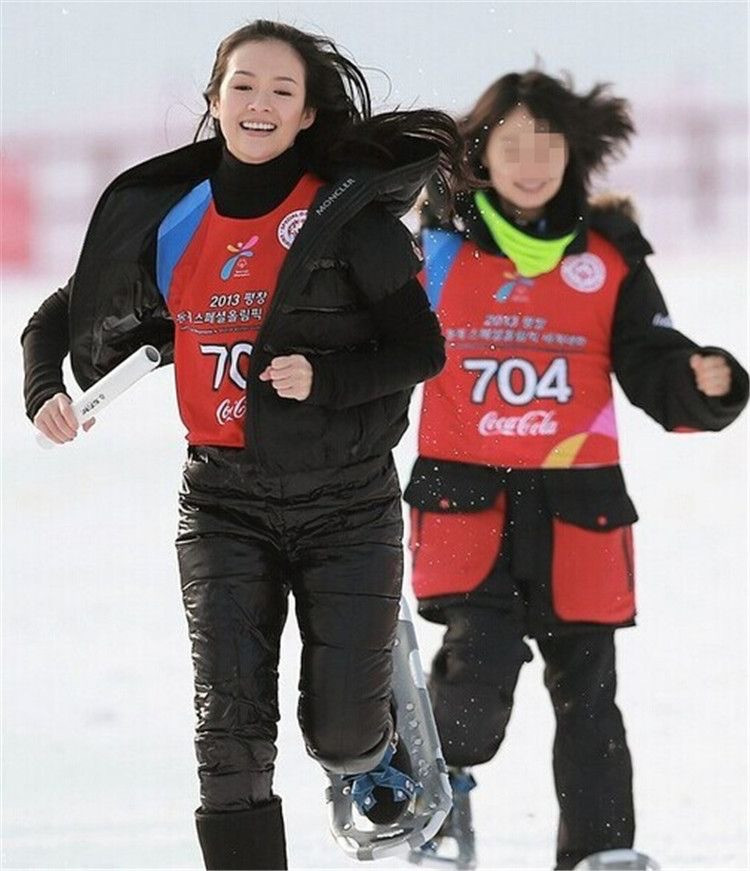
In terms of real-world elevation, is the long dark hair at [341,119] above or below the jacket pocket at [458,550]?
above

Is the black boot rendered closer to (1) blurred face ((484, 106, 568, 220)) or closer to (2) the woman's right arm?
(2) the woman's right arm

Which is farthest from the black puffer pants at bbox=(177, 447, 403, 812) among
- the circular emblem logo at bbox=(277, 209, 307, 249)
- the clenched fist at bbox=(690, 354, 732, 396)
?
the clenched fist at bbox=(690, 354, 732, 396)

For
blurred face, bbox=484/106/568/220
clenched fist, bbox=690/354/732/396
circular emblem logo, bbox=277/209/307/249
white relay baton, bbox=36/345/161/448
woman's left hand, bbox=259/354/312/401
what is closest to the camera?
woman's left hand, bbox=259/354/312/401

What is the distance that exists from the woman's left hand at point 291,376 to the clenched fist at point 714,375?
1177 millimetres

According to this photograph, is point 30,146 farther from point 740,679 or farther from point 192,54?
point 740,679

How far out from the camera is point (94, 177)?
1205 cm

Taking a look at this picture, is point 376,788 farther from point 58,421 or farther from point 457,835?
point 58,421

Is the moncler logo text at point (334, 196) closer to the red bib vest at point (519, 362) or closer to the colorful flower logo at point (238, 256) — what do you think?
the colorful flower logo at point (238, 256)

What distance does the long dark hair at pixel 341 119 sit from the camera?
368 centimetres

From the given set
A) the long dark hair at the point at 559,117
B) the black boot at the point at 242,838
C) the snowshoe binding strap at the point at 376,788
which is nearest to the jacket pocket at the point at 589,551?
the snowshoe binding strap at the point at 376,788

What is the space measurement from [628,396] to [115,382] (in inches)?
54.7

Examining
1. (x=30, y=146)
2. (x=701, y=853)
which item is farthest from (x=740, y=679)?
(x=30, y=146)

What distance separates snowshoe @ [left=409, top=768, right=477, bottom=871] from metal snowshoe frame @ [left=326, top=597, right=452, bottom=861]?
11.3 inches

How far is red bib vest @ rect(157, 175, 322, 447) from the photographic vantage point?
3.55 m
